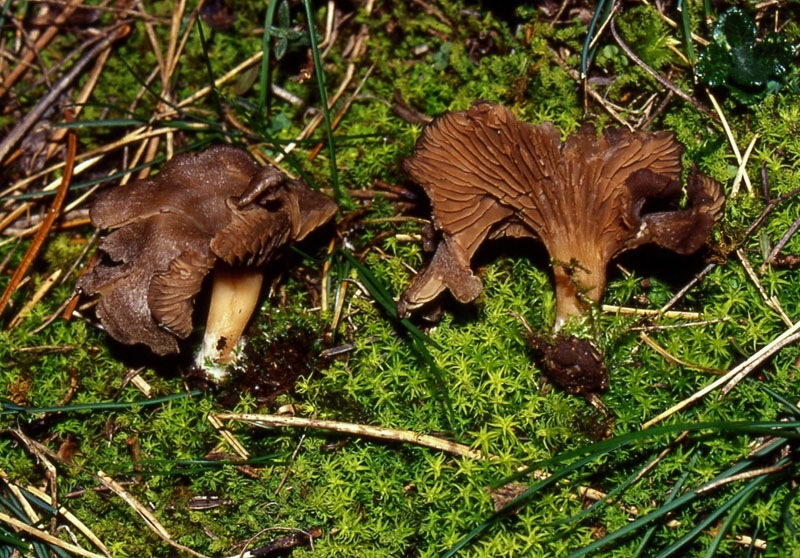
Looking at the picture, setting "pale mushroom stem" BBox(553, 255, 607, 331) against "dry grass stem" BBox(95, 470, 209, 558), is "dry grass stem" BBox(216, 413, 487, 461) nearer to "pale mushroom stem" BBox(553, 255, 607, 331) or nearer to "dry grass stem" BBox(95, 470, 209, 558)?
"dry grass stem" BBox(95, 470, 209, 558)

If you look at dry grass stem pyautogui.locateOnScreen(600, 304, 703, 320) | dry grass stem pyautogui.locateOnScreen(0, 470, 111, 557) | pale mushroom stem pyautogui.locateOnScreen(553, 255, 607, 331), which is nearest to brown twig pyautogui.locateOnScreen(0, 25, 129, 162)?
dry grass stem pyautogui.locateOnScreen(0, 470, 111, 557)

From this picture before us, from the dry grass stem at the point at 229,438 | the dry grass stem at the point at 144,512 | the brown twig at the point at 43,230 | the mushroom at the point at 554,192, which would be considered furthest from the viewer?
the brown twig at the point at 43,230

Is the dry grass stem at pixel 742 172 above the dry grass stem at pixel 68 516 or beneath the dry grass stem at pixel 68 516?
above

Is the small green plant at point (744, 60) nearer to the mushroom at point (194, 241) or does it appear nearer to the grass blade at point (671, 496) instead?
the grass blade at point (671, 496)

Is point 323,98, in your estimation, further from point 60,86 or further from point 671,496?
point 671,496

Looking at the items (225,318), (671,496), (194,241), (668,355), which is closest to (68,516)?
(225,318)

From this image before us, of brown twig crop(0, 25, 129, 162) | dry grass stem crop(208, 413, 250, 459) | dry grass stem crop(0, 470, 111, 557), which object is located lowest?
dry grass stem crop(0, 470, 111, 557)

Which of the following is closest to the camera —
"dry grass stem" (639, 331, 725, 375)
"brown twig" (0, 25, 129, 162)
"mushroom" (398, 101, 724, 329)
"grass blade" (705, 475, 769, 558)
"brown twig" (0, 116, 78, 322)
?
"grass blade" (705, 475, 769, 558)

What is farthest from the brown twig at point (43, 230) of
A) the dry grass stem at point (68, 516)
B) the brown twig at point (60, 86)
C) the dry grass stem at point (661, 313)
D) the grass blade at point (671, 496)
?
the grass blade at point (671, 496)
